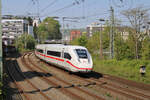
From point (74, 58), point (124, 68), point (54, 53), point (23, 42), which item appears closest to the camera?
point (74, 58)

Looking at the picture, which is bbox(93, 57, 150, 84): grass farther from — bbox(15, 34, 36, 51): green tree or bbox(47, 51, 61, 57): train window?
bbox(15, 34, 36, 51): green tree

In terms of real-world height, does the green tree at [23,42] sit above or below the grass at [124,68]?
above

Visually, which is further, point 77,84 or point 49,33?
point 49,33

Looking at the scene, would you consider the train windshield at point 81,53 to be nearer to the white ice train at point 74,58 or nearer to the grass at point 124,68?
the white ice train at point 74,58

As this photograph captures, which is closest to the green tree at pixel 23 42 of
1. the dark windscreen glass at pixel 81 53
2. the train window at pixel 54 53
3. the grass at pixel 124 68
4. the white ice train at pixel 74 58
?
the train window at pixel 54 53

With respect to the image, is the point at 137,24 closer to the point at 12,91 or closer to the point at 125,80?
the point at 125,80

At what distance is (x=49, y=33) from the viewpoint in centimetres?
11956

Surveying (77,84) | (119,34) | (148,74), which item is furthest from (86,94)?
(119,34)

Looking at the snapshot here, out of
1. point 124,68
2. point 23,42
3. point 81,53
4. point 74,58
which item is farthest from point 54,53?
point 23,42

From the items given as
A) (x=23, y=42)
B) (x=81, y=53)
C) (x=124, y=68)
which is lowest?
(x=124, y=68)

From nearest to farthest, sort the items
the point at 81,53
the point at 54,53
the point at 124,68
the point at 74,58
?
the point at 74,58 < the point at 81,53 < the point at 124,68 < the point at 54,53

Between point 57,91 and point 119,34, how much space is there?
81.9ft

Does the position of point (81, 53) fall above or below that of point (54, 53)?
above

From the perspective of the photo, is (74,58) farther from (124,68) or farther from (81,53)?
(124,68)
